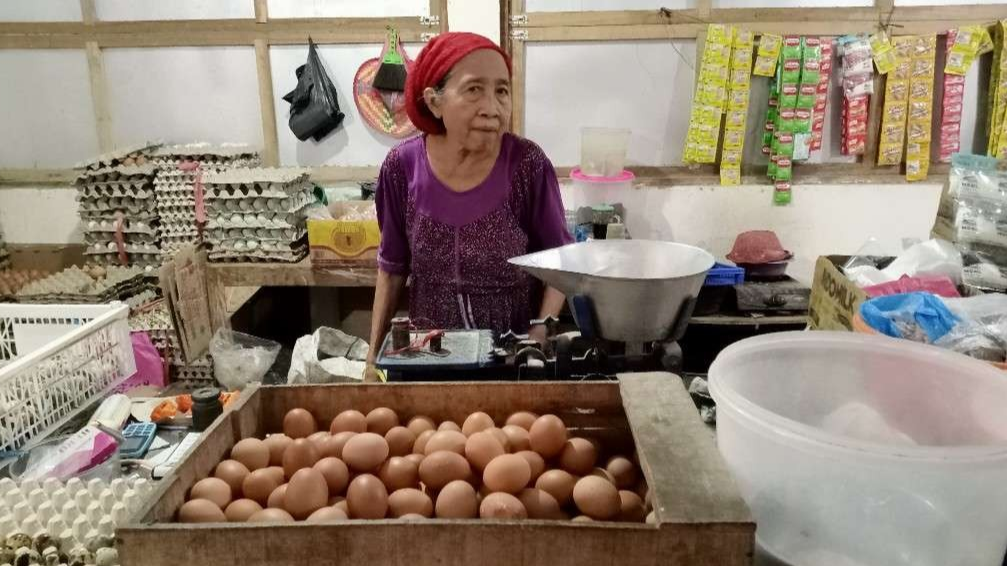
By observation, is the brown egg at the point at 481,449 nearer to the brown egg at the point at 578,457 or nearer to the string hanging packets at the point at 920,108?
the brown egg at the point at 578,457

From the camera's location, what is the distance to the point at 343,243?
3664mm

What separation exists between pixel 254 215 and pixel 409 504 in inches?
122

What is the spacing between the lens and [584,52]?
13.5 feet

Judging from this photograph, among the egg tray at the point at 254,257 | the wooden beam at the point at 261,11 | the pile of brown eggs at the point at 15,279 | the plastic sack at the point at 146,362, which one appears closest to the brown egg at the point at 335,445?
the egg tray at the point at 254,257

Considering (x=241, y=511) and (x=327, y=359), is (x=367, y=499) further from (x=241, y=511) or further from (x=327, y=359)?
(x=327, y=359)

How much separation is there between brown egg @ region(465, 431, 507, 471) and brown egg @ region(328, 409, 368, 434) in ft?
0.71

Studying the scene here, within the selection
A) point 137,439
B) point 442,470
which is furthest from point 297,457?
point 137,439

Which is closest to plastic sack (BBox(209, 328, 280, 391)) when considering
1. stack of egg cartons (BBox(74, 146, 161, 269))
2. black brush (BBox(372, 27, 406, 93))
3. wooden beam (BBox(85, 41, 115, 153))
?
stack of egg cartons (BBox(74, 146, 161, 269))

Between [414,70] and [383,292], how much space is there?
2.34 ft

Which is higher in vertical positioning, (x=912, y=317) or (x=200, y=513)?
(x=912, y=317)

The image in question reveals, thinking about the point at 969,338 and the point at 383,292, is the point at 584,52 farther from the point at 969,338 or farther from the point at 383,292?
the point at 969,338

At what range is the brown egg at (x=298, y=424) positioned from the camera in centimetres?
123

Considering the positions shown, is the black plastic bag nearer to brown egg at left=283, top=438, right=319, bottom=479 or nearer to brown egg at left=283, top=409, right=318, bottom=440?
brown egg at left=283, top=409, right=318, bottom=440

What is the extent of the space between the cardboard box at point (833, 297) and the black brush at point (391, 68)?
9.46 ft
